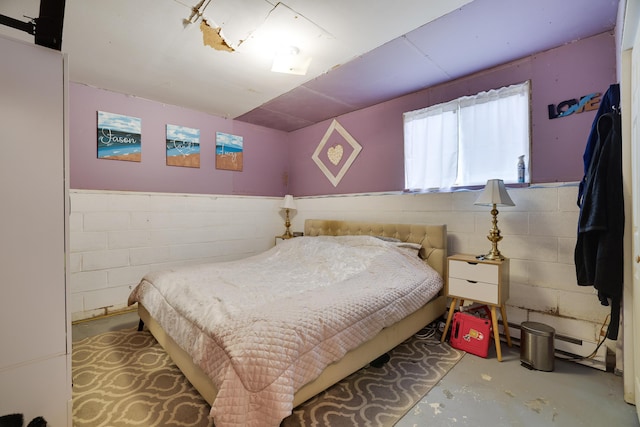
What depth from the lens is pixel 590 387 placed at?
5.95 feet

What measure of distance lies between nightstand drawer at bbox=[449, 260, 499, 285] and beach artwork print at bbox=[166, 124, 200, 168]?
328 centimetres

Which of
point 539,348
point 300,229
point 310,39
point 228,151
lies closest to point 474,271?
point 539,348

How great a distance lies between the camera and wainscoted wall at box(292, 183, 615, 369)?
215cm

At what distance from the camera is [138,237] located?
10.8 feet

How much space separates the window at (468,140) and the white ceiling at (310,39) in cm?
32

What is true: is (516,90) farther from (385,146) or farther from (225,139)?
(225,139)

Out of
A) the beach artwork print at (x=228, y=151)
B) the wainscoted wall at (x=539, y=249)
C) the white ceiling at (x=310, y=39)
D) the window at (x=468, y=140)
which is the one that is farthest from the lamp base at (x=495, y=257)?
the beach artwork print at (x=228, y=151)

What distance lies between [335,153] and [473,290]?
2.50 meters

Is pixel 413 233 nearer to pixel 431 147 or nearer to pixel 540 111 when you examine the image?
pixel 431 147

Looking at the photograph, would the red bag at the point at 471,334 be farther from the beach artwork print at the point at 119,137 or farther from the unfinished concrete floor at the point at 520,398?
the beach artwork print at the point at 119,137

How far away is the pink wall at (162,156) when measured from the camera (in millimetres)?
2982

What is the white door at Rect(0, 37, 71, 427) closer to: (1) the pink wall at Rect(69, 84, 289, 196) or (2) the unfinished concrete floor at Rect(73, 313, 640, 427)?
(2) the unfinished concrete floor at Rect(73, 313, 640, 427)

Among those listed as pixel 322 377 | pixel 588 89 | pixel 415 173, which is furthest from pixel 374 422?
pixel 588 89

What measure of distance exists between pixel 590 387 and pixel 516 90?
231 cm
